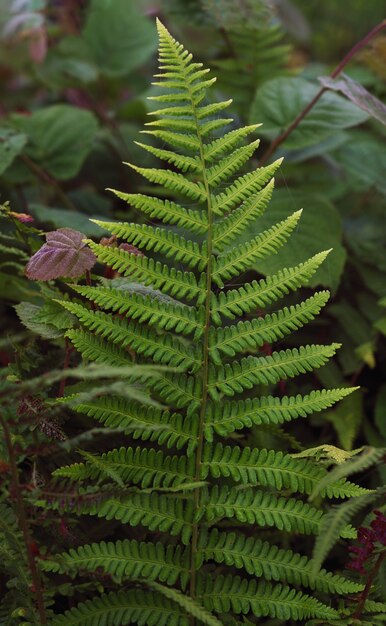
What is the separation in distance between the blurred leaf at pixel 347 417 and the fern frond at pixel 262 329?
0.40 metres

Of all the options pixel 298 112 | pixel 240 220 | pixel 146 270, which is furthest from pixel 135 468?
pixel 298 112

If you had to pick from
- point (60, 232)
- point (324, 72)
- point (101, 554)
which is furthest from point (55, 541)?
point (324, 72)

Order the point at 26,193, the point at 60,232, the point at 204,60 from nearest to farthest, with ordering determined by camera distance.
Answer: the point at 60,232, the point at 26,193, the point at 204,60

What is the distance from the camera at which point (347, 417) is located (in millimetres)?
1322

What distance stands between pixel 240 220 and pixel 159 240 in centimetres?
12

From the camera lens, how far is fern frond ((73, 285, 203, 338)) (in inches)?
35.9

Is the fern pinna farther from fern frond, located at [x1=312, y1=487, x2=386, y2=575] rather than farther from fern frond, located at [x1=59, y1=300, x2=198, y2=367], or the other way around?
fern frond, located at [x1=312, y1=487, x2=386, y2=575]

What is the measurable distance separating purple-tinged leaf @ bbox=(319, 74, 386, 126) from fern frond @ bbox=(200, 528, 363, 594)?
840mm

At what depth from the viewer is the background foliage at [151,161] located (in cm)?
131

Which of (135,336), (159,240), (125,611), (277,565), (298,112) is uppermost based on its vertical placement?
(298,112)

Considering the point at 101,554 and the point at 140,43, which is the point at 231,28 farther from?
the point at 101,554

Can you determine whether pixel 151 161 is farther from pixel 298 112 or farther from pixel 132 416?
pixel 132 416

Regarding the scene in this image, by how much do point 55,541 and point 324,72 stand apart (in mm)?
1616

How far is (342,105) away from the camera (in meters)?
1.61
